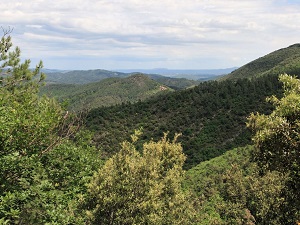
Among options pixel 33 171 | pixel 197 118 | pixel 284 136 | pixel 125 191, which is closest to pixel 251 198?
pixel 125 191

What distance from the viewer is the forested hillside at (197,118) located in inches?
3183

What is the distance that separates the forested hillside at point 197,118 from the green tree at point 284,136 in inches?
2527

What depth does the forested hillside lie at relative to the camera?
8086 centimetres

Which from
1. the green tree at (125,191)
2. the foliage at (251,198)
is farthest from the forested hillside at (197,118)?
the green tree at (125,191)

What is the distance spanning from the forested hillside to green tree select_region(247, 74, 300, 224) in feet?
211

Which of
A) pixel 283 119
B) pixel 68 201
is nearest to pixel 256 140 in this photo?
pixel 283 119

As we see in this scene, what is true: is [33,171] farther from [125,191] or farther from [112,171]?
[125,191]

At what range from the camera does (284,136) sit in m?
9.78

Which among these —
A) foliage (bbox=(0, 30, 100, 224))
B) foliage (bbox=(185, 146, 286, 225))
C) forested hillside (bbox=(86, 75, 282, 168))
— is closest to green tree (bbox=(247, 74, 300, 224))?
foliage (bbox=(185, 146, 286, 225))

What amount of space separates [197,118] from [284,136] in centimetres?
8774

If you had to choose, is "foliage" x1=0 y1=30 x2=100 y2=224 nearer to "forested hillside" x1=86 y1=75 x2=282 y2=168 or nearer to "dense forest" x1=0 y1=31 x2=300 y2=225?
"dense forest" x1=0 y1=31 x2=300 y2=225

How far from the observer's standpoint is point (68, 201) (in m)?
13.5

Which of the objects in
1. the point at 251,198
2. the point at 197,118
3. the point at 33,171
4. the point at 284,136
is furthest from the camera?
the point at 197,118

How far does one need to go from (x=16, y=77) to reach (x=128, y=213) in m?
16.6
